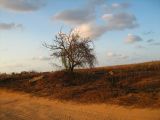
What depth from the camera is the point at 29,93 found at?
2416cm

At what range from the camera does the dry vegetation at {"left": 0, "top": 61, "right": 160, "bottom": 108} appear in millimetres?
19812

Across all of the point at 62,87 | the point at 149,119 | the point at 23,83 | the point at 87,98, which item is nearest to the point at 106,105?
the point at 87,98

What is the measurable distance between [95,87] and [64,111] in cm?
525

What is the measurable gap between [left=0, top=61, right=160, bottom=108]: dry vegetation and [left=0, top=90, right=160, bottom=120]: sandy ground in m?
0.99

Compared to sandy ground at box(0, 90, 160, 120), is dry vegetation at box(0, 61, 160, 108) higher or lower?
higher

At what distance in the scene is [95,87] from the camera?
913 inches

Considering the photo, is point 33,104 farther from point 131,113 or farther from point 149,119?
point 149,119

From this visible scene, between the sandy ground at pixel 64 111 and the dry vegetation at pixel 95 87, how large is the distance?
38.8 inches

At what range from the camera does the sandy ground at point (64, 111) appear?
1672cm

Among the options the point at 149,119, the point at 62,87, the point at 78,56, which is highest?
the point at 78,56

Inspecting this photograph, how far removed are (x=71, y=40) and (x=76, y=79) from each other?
426 centimetres

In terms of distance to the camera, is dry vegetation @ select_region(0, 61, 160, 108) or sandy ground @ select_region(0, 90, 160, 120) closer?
sandy ground @ select_region(0, 90, 160, 120)

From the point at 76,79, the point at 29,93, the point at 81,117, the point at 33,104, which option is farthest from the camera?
the point at 76,79

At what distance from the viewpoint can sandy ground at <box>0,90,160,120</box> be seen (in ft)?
54.9
